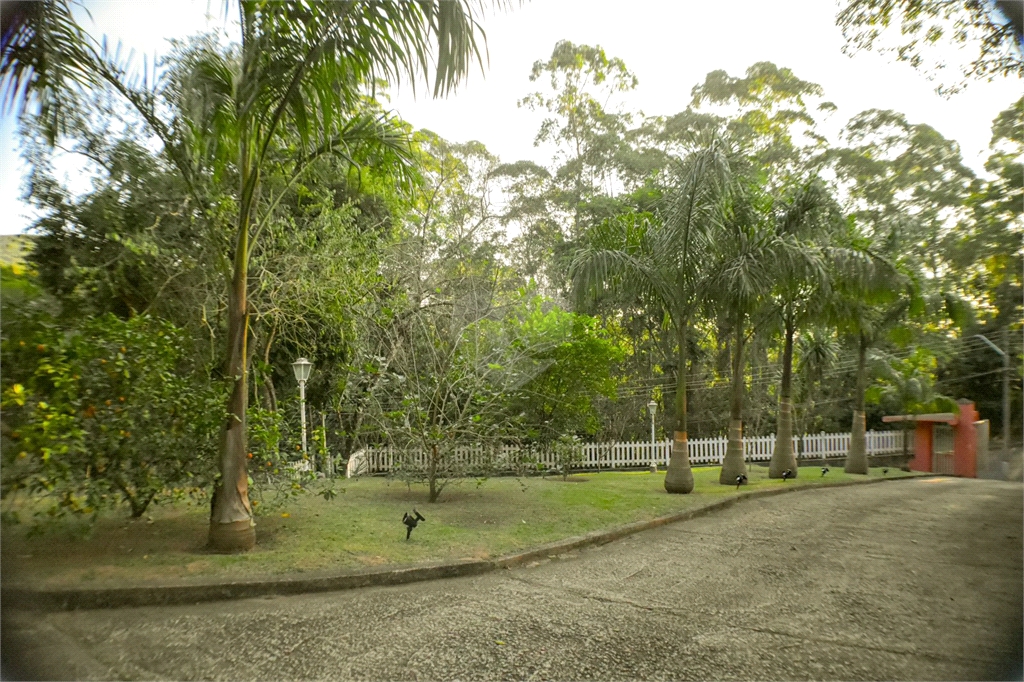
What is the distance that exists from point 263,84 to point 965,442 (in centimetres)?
2240

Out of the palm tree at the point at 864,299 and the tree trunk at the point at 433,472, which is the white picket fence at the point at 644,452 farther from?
the palm tree at the point at 864,299

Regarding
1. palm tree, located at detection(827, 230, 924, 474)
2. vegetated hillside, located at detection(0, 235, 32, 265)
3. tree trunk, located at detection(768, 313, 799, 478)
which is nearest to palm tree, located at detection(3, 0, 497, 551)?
vegetated hillside, located at detection(0, 235, 32, 265)

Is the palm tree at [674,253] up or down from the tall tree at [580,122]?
down

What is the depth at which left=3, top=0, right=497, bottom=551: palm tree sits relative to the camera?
4934 mm

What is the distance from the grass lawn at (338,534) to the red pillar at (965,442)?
13446 mm

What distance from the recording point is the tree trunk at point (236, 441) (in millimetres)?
5414

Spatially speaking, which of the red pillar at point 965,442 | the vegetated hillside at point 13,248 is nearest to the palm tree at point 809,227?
the vegetated hillside at point 13,248

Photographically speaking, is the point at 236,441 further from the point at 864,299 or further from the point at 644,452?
the point at 644,452

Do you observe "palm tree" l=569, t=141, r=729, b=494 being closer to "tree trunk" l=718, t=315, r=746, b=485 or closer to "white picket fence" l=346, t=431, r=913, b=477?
"tree trunk" l=718, t=315, r=746, b=485

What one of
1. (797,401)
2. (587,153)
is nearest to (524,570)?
(587,153)

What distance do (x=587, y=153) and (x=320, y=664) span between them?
16.7 meters

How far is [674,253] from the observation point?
1029 centimetres

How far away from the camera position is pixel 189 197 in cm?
681

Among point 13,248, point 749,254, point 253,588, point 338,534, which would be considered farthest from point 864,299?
point 13,248
